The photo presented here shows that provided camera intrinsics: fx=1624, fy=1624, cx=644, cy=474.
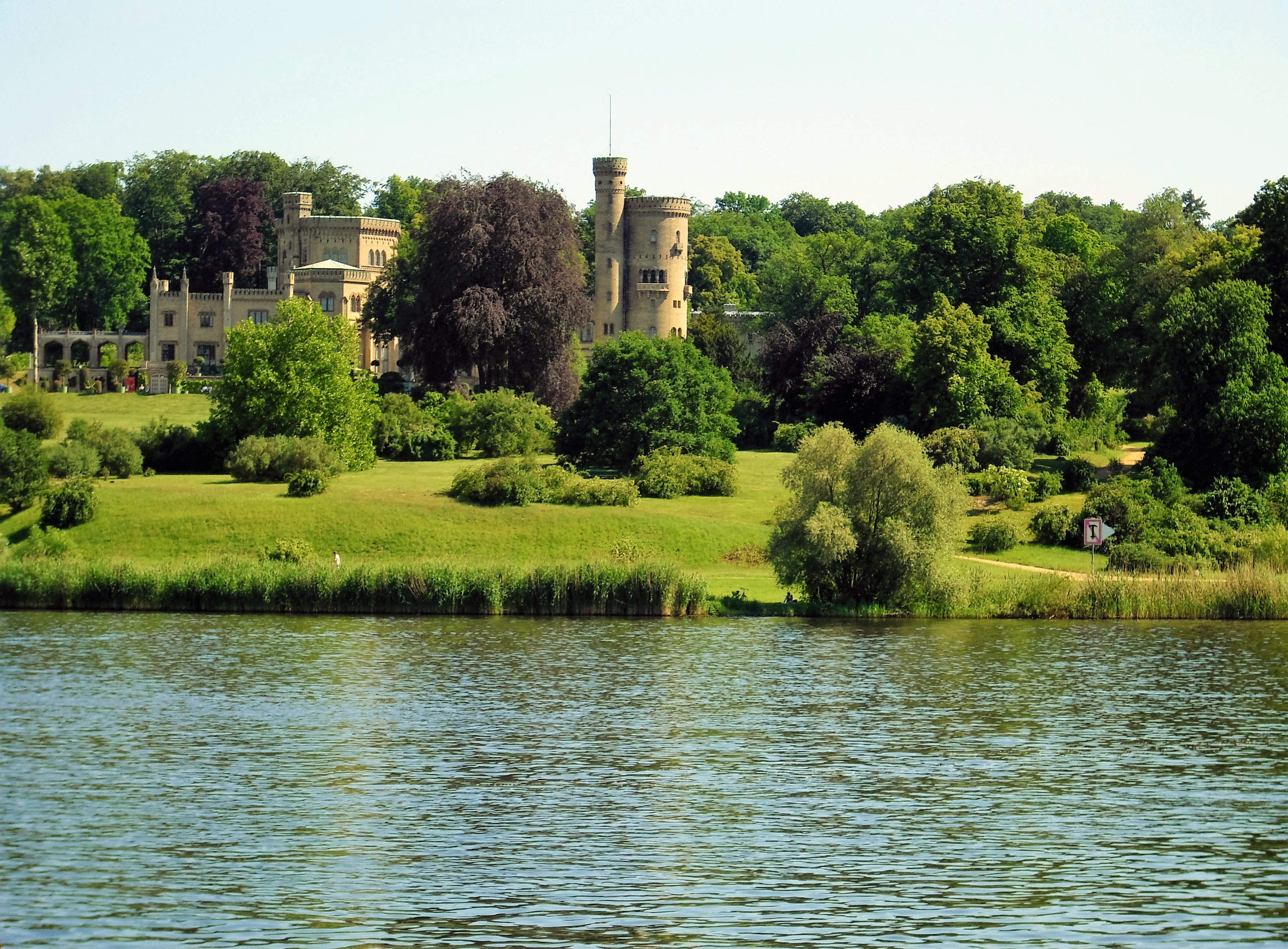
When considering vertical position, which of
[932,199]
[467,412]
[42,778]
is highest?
[932,199]

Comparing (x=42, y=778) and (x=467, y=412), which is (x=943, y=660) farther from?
(x=467, y=412)

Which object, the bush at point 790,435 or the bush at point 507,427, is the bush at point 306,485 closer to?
the bush at point 507,427

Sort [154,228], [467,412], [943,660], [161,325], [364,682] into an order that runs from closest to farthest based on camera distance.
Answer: [364,682], [943,660], [467,412], [161,325], [154,228]

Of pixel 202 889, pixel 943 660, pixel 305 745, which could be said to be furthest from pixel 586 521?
pixel 202 889

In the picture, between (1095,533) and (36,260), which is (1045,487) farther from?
(36,260)

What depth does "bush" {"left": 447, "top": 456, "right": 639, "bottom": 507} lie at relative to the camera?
5800 cm

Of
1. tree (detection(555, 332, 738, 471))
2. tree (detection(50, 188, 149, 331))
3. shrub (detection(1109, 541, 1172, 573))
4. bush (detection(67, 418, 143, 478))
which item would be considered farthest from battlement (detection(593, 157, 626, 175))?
shrub (detection(1109, 541, 1172, 573))

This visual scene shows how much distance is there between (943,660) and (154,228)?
109495mm

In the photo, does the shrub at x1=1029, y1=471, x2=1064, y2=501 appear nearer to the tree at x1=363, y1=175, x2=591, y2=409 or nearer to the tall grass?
the tall grass

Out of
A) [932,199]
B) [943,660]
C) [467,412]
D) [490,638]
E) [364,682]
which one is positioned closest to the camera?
[364,682]

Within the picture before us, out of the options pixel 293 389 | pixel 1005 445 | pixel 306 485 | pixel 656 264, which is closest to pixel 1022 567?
pixel 1005 445

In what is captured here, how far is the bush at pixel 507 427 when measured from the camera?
2913 inches

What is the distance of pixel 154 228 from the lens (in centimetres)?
13350

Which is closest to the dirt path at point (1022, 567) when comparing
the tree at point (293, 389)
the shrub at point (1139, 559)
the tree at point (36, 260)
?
the shrub at point (1139, 559)
